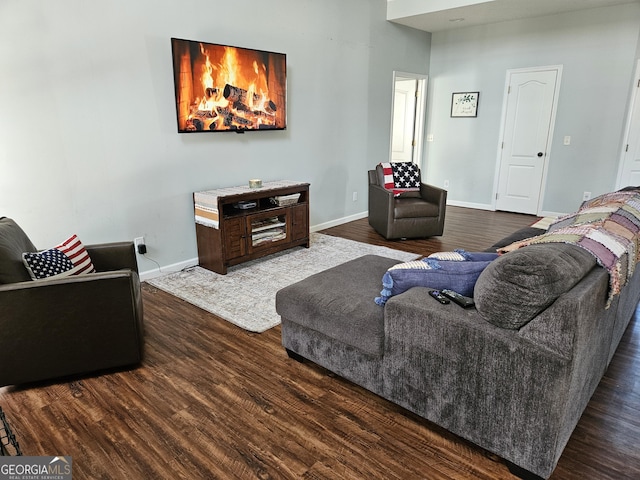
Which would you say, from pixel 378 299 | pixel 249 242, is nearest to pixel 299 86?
pixel 249 242

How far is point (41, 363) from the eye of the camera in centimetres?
219

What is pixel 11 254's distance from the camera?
2.22 m

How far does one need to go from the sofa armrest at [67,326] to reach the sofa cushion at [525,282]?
5.91ft

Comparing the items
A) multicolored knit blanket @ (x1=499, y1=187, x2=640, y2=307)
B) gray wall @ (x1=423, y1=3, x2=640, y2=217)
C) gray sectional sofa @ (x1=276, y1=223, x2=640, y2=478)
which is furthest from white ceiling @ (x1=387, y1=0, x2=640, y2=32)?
gray sectional sofa @ (x1=276, y1=223, x2=640, y2=478)

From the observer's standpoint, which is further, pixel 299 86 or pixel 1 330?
pixel 299 86

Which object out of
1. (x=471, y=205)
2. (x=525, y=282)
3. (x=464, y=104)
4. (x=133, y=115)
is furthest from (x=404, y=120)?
(x=525, y=282)

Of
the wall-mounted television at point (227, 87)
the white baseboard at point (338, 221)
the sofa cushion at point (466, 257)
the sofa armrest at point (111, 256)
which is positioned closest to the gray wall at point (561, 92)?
the white baseboard at point (338, 221)

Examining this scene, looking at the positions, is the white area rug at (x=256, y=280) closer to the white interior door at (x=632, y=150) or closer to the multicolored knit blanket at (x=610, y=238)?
the multicolored knit blanket at (x=610, y=238)

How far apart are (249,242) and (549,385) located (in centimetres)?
295

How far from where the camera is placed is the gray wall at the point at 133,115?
295cm

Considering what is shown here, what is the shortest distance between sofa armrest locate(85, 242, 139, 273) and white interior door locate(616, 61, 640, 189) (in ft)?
19.3

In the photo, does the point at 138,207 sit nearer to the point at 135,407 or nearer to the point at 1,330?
the point at 1,330

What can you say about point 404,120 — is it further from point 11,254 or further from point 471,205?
point 11,254

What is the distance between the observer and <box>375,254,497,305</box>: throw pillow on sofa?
1882mm
